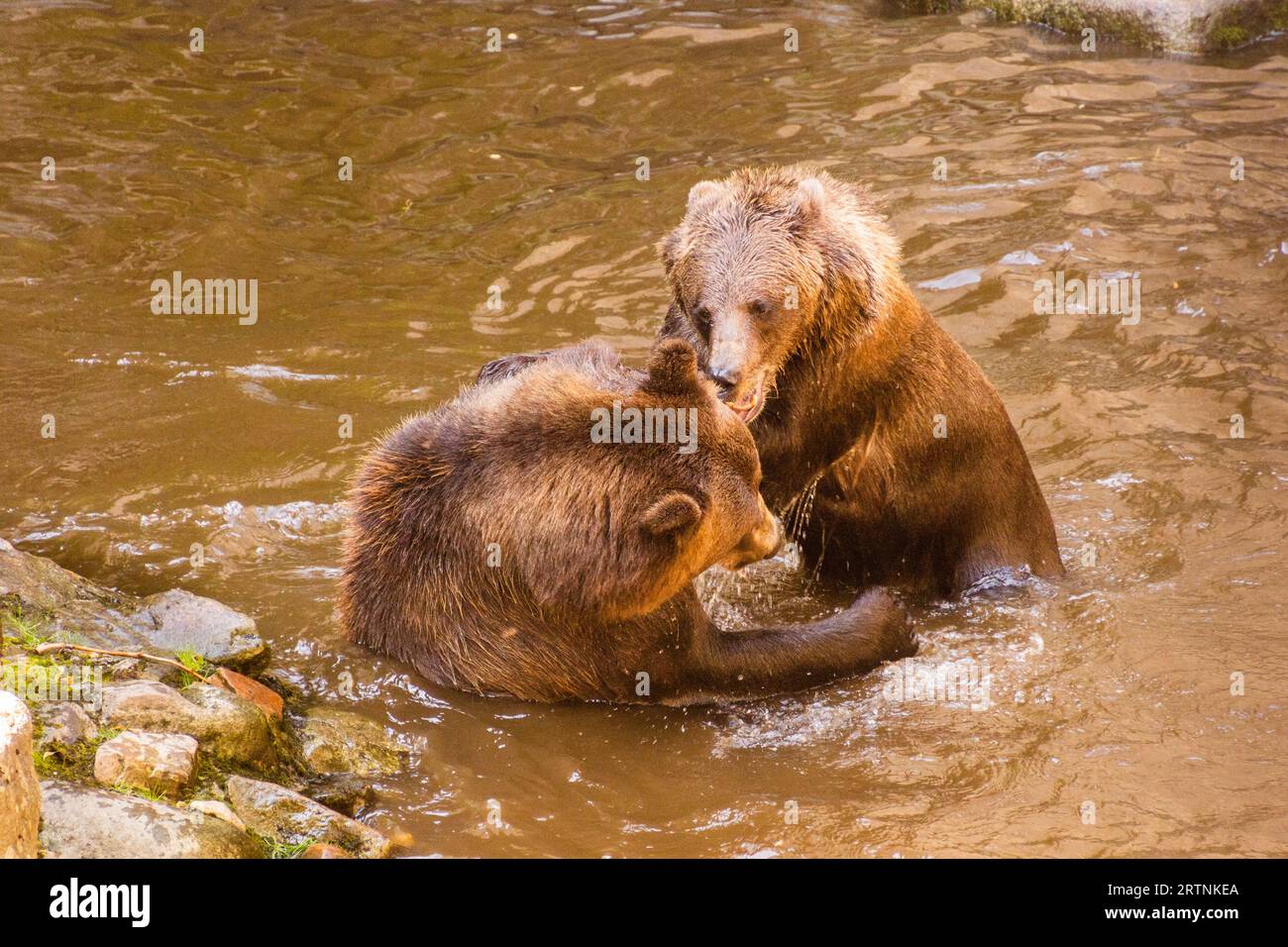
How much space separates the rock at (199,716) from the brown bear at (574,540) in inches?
43.8

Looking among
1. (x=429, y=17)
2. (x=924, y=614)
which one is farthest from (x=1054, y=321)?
(x=429, y=17)

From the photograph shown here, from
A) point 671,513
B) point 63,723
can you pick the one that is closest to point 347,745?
point 63,723

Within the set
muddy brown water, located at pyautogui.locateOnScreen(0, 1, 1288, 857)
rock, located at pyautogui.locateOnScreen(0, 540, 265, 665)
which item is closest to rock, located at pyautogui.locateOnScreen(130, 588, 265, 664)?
rock, located at pyautogui.locateOnScreen(0, 540, 265, 665)

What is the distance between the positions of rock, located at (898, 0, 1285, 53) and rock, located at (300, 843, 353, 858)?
1475 centimetres

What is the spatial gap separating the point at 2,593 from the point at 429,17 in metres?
12.8

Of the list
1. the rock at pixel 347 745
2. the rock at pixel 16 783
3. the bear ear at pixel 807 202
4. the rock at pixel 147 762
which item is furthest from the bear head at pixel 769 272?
the rock at pixel 16 783

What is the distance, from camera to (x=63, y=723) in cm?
510

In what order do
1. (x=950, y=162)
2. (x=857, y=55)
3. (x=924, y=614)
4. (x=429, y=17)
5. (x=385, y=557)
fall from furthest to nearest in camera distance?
1. (x=429, y=17)
2. (x=857, y=55)
3. (x=950, y=162)
4. (x=924, y=614)
5. (x=385, y=557)

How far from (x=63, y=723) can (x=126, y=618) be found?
5.22 ft

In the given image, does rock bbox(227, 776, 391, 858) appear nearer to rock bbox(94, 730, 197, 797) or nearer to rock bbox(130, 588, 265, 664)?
rock bbox(94, 730, 197, 797)

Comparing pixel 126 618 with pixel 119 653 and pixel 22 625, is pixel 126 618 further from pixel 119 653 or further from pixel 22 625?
pixel 119 653

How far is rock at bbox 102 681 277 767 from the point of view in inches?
214

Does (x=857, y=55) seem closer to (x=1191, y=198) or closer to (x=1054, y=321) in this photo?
(x=1191, y=198)

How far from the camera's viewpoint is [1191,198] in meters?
12.7
